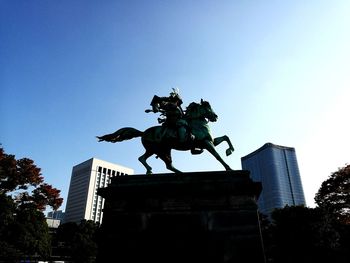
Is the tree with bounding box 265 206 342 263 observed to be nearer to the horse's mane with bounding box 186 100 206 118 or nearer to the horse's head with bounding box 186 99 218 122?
the horse's head with bounding box 186 99 218 122

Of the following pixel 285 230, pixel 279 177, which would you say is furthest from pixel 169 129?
pixel 279 177

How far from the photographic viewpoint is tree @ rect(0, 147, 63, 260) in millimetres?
24169

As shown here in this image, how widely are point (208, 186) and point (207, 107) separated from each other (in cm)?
329

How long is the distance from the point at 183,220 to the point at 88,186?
11559 centimetres

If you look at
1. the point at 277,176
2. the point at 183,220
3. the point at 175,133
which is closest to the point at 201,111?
the point at 175,133

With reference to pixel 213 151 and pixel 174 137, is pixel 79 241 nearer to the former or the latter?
pixel 174 137

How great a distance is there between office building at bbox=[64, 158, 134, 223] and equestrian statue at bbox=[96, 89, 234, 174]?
101714 millimetres

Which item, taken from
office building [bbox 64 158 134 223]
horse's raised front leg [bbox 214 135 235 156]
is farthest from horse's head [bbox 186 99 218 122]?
office building [bbox 64 158 134 223]

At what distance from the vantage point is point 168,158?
10125mm

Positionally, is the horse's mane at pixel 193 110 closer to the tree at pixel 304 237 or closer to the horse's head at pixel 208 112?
the horse's head at pixel 208 112

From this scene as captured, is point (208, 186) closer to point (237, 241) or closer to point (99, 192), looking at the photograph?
point (237, 241)

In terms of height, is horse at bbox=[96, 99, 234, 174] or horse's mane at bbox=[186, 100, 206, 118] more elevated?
horse's mane at bbox=[186, 100, 206, 118]

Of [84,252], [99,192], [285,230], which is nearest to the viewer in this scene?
[99,192]

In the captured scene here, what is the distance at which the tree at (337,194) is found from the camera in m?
30.0
